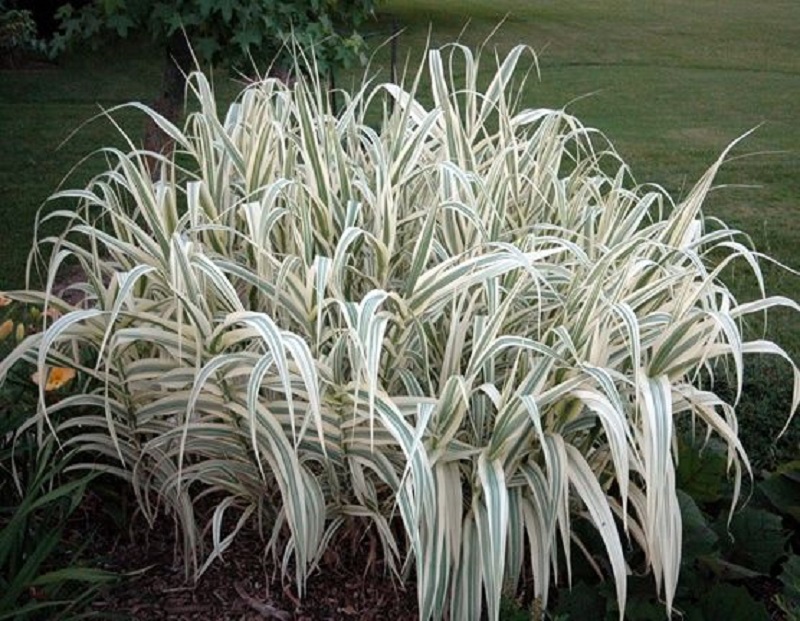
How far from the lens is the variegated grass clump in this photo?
1969 mm

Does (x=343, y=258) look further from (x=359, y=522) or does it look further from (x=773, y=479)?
(x=773, y=479)

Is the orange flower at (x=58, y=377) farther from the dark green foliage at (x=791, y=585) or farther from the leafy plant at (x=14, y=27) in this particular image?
the leafy plant at (x=14, y=27)

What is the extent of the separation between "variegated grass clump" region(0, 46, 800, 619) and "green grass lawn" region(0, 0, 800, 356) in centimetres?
58

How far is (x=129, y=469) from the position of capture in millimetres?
2432

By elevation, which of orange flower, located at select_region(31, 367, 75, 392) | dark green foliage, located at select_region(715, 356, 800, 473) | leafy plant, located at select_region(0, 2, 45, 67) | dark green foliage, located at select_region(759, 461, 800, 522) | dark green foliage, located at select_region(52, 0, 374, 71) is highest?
dark green foliage, located at select_region(52, 0, 374, 71)

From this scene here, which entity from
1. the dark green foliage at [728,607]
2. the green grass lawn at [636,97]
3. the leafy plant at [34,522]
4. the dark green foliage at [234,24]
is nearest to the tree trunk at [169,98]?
the dark green foliage at [234,24]

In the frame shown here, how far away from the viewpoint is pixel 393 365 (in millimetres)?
2246

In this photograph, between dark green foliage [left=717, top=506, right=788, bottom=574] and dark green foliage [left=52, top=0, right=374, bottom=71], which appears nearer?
dark green foliage [left=717, top=506, right=788, bottom=574]

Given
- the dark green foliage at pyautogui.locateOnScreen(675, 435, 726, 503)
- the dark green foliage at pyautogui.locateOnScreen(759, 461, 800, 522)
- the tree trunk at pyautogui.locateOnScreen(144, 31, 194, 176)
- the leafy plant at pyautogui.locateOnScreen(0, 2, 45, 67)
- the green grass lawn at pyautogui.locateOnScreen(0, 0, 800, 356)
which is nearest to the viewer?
the dark green foliage at pyautogui.locateOnScreen(675, 435, 726, 503)

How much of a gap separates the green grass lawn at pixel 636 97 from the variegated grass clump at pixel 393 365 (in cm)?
58

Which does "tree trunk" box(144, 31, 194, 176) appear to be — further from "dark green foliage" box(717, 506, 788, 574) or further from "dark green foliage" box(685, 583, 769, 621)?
"dark green foliage" box(685, 583, 769, 621)

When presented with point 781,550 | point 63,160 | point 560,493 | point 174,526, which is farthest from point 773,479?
point 63,160

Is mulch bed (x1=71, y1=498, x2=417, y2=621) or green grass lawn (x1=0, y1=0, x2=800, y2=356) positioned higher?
mulch bed (x1=71, y1=498, x2=417, y2=621)

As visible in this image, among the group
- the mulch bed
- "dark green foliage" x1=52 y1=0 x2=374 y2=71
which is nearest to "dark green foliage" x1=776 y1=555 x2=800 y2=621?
the mulch bed
